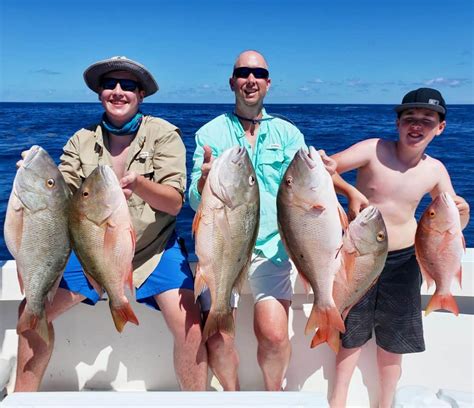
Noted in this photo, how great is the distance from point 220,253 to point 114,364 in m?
1.68

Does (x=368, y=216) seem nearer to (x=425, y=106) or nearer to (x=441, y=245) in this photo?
(x=441, y=245)

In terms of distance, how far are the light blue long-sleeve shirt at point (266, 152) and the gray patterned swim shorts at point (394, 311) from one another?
65cm

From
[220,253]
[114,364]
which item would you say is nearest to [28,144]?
[114,364]

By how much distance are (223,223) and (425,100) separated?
1.64 meters

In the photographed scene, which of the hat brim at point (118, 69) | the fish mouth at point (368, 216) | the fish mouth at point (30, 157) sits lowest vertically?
the fish mouth at point (368, 216)

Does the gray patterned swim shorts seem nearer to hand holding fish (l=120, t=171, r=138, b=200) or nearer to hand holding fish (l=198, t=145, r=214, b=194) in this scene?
hand holding fish (l=198, t=145, r=214, b=194)

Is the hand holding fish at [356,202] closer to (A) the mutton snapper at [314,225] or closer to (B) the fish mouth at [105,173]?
(A) the mutton snapper at [314,225]

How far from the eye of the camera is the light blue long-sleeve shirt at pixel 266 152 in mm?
3467

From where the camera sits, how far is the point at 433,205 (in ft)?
9.81

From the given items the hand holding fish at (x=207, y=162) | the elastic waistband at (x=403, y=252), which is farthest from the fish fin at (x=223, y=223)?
the elastic waistband at (x=403, y=252)

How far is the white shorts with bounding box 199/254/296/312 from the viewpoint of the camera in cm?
336

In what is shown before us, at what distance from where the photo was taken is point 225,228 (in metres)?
2.69

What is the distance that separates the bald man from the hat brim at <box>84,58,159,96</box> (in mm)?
491

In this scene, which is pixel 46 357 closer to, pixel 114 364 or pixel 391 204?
pixel 114 364
